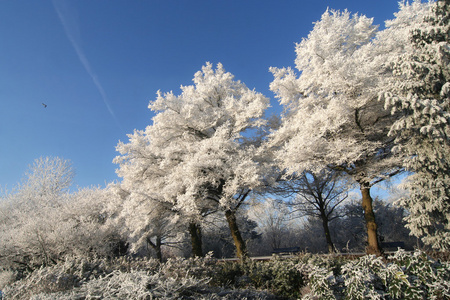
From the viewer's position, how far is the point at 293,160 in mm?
11789

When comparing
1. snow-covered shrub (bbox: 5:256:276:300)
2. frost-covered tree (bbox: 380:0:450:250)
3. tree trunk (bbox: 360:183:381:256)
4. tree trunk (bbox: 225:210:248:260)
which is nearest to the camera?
snow-covered shrub (bbox: 5:256:276:300)

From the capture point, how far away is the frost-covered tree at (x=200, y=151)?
41.7 feet

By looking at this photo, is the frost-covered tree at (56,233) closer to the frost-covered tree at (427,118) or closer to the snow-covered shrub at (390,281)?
the snow-covered shrub at (390,281)

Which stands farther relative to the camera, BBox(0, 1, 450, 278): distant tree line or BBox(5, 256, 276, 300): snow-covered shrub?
BBox(0, 1, 450, 278): distant tree line

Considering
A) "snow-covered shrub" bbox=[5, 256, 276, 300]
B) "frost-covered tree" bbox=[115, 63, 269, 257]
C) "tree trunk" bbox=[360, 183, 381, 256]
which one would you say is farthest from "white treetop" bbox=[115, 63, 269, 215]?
"snow-covered shrub" bbox=[5, 256, 276, 300]

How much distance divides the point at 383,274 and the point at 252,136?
12.1 meters

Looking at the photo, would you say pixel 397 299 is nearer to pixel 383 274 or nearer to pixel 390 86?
pixel 383 274

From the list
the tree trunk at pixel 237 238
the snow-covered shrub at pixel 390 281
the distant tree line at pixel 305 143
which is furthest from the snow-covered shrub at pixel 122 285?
the tree trunk at pixel 237 238

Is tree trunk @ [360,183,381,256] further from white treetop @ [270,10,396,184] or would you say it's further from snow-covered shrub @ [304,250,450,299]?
snow-covered shrub @ [304,250,450,299]

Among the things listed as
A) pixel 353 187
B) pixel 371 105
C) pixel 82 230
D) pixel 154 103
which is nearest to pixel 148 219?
pixel 82 230

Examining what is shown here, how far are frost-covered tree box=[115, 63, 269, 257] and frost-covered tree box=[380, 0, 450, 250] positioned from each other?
6175mm

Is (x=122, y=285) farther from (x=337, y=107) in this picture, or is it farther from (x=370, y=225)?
(x=370, y=225)

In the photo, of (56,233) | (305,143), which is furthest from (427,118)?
(56,233)

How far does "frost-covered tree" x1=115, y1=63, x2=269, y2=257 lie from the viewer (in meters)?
12.7
